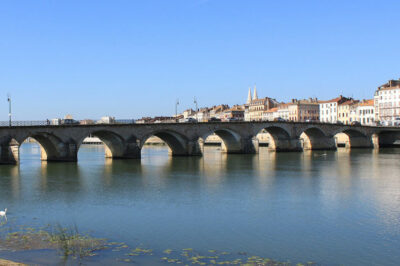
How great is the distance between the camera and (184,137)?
2810 inches

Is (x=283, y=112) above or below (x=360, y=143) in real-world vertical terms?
above

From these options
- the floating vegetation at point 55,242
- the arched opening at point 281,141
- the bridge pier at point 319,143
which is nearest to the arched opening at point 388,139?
the bridge pier at point 319,143

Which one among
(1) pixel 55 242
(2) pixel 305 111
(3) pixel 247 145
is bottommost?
(1) pixel 55 242

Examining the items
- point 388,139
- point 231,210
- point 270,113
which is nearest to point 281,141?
point 388,139

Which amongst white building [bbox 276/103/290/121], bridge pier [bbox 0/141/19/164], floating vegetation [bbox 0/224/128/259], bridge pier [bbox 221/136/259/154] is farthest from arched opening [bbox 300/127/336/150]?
floating vegetation [bbox 0/224/128/259]

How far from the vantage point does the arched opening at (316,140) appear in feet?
298

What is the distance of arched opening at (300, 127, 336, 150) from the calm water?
45.5 metres

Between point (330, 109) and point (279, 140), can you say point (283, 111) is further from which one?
point (279, 140)

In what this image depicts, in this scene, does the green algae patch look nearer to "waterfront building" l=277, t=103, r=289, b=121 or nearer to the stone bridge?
the stone bridge

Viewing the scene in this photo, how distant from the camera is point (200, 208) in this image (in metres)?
27.1

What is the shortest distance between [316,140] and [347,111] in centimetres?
4742

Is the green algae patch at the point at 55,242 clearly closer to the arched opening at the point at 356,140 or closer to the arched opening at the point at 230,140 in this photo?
the arched opening at the point at 230,140

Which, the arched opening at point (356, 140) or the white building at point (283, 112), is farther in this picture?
the white building at point (283, 112)

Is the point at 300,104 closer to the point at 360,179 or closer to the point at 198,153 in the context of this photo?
the point at 198,153
